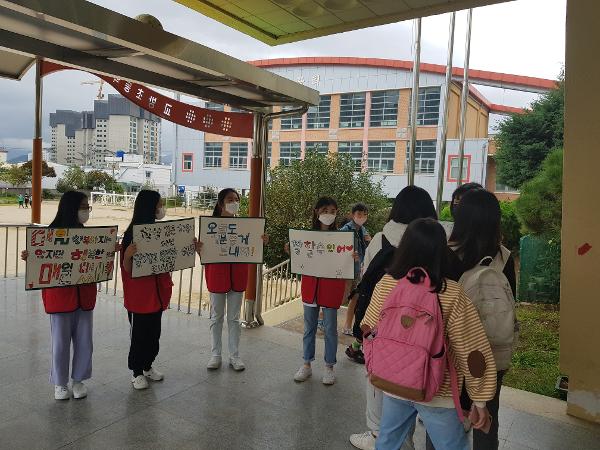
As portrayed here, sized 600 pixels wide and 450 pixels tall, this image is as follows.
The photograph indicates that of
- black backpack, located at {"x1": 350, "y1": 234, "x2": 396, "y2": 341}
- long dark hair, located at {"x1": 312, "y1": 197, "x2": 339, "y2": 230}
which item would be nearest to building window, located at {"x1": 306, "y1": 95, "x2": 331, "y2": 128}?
long dark hair, located at {"x1": 312, "y1": 197, "x2": 339, "y2": 230}

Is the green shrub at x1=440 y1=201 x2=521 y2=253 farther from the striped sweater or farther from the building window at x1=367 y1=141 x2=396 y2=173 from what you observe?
the building window at x1=367 y1=141 x2=396 y2=173

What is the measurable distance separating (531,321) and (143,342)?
5978 mm

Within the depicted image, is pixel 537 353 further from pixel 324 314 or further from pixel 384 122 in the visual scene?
pixel 384 122

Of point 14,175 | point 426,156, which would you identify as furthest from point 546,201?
point 14,175

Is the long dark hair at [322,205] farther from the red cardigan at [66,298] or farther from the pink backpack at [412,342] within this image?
the pink backpack at [412,342]

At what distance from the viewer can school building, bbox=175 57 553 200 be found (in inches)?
989

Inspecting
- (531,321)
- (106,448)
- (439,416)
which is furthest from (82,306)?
(531,321)

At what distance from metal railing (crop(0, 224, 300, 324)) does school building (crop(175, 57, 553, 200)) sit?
44.5 feet

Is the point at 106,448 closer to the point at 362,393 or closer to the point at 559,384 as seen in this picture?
the point at 362,393

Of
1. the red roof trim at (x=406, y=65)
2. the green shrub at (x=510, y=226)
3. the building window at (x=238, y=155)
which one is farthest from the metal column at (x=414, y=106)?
the building window at (x=238, y=155)

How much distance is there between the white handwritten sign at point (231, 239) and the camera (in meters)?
4.05

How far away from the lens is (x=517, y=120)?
19828 mm

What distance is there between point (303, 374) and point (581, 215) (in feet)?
7.79

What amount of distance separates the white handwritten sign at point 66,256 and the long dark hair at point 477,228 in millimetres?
2571
